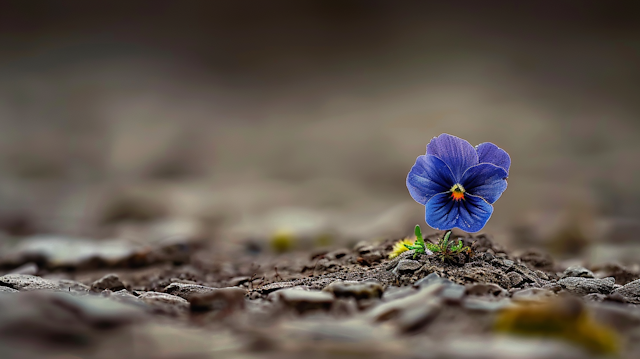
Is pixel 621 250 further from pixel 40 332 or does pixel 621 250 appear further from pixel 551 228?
pixel 40 332

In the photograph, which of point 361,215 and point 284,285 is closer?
point 284,285

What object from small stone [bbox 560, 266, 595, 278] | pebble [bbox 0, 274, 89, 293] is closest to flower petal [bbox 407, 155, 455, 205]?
small stone [bbox 560, 266, 595, 278]

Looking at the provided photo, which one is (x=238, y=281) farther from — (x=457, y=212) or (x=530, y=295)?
(x=530, y=295)

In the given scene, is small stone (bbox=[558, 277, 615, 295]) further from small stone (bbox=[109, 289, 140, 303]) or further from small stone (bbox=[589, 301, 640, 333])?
small stone (bbox=[109, 289, 140, 303])

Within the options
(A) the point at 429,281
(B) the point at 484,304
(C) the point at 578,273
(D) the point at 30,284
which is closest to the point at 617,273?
(C) the point at 578,273

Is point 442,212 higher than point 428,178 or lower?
lower

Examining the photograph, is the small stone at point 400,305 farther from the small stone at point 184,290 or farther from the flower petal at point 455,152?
the small stone at point 184,290

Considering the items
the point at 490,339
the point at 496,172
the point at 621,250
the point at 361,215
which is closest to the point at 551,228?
the point at 621,250
